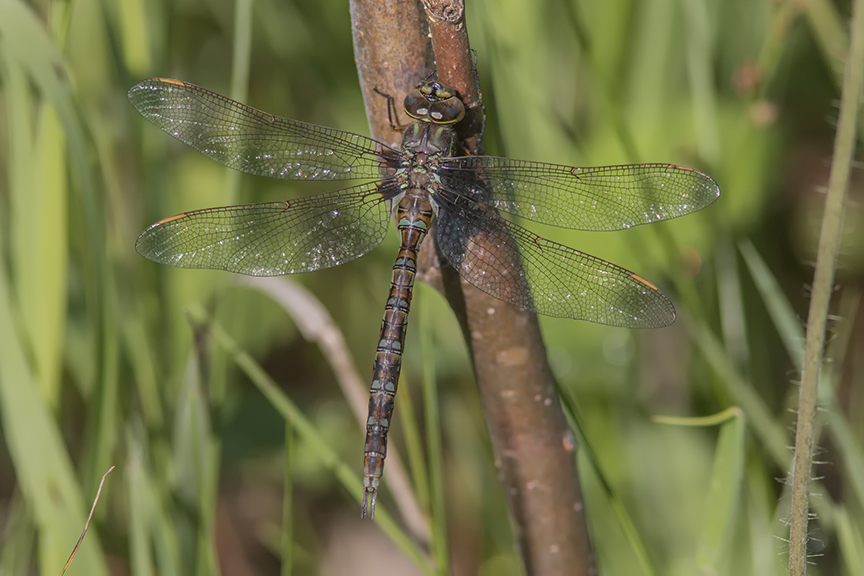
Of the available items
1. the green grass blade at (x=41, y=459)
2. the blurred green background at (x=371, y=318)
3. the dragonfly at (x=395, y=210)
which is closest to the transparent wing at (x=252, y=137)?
the dragonfly at (x=395, y=210)

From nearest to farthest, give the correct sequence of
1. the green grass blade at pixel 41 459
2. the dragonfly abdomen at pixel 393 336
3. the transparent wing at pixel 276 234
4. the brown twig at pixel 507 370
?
the brown twig at pixel 507 370 < the green grass blade at pixel 41 459 < the dragonfly abdomen at pixel 393 336 < the transparent wing at pixel 276 234

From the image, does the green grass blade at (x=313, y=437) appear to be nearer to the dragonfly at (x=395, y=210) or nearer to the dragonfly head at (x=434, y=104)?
the dragonfly at (x=395, y=210)

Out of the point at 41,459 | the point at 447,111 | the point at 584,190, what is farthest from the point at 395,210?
the point at 41,459

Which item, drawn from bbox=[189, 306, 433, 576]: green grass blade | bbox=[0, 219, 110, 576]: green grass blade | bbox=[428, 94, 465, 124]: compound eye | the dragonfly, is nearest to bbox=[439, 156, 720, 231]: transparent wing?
the dragonfly

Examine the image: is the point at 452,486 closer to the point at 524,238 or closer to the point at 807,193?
the point at 524,238

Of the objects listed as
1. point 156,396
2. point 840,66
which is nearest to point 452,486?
point 156,396

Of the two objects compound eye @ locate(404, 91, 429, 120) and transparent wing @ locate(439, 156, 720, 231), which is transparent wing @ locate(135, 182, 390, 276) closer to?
transparent wing @ locate(439, 156, 720, 231)

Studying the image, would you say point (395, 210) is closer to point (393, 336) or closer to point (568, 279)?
point (393, 336)
